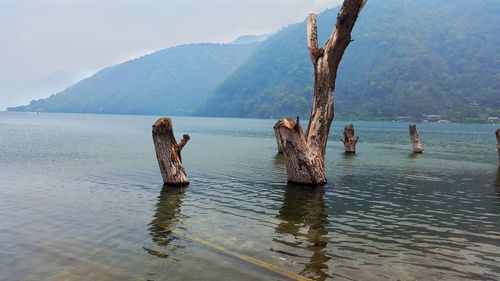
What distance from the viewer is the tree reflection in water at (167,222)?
11992 mm

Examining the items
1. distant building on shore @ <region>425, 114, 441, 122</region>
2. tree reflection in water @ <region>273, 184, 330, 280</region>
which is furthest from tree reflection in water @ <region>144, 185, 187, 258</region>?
distant building on shore @ <region>425, 114, 441, 122</region>

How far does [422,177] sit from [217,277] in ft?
73.4

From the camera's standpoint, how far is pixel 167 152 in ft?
73.5

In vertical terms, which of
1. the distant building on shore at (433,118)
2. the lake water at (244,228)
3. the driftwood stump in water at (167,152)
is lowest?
the lake water at (244,228)

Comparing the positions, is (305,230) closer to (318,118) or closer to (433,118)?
(318,118)

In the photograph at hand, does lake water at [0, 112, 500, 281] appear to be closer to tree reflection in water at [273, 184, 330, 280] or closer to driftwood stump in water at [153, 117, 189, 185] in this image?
tree reflection in water at [273, 184, 330, 280]

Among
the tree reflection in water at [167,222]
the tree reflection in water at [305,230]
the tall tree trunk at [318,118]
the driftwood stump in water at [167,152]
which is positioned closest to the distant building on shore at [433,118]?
the tall tree trunk at [318,118]

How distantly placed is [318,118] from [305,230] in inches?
451

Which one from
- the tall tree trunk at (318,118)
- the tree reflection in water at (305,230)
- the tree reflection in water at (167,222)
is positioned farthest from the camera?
the tall tree trunk at (318,118)

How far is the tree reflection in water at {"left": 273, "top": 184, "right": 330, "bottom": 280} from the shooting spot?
1074 centimetres

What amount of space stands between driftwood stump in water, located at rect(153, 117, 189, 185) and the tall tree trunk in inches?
232

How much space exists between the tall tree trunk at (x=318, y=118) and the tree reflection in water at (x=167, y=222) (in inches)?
256

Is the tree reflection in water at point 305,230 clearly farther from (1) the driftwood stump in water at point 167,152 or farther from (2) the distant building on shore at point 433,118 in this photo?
(2) the distant building on shore at point 433,118

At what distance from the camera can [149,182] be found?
79.7 feet
